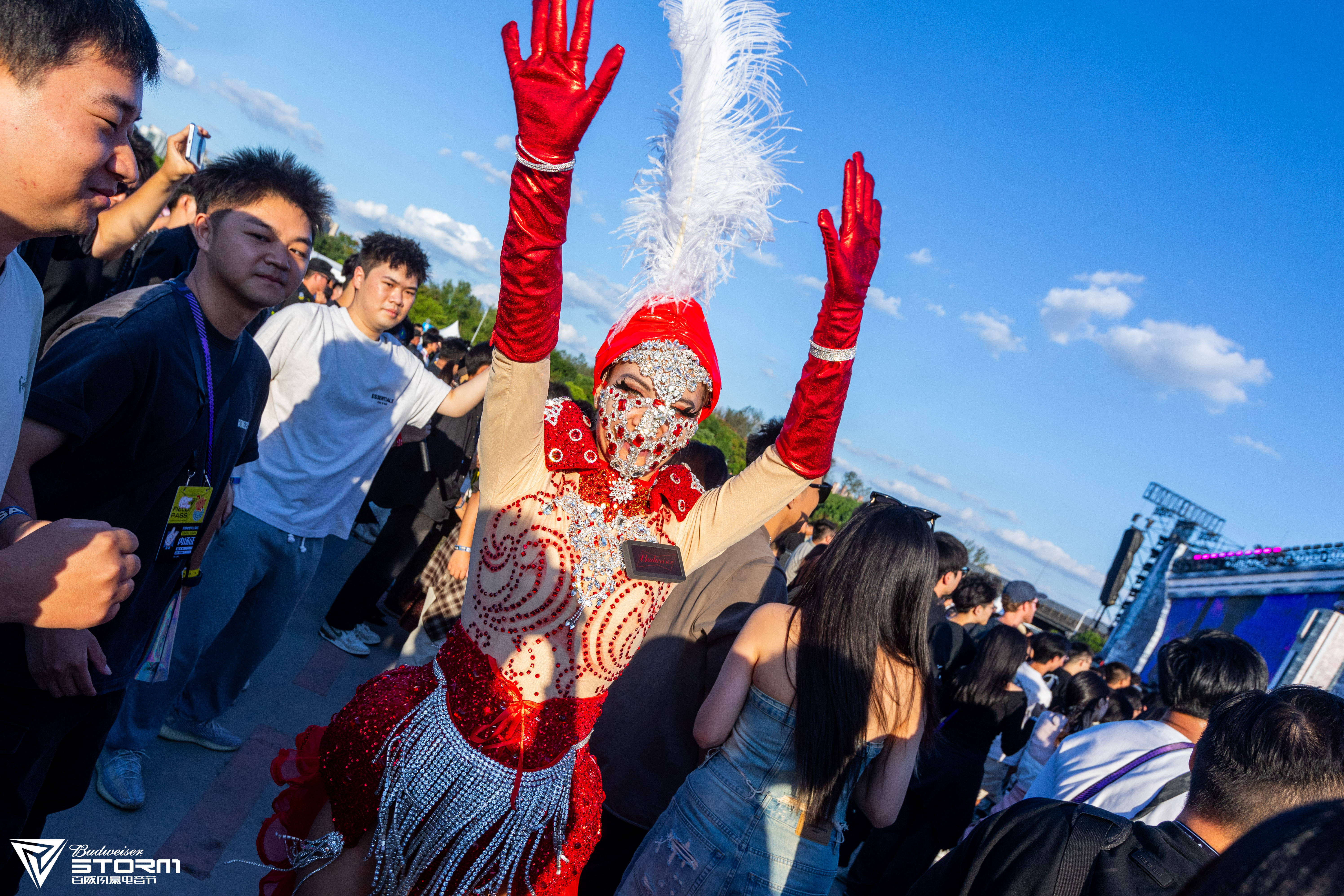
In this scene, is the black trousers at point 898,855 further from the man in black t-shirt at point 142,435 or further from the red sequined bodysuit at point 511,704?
the man in black t-shirt at point 142,435

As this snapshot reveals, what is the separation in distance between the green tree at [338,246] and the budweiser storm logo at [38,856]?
191 ft

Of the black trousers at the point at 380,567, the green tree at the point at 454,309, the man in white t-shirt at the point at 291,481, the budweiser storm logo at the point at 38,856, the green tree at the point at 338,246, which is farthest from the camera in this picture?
the green tree at the point at 338,246

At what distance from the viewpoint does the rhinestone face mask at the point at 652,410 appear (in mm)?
1770

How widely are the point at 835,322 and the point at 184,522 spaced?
1957mm

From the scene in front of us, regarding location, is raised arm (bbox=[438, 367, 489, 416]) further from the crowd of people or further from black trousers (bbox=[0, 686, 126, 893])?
black trousers (bbox=[0, 686, 126, 893])

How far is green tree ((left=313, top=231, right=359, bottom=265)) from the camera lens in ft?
203

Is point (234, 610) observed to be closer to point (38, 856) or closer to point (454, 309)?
point (38, 856)

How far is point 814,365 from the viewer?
1770 millimetres

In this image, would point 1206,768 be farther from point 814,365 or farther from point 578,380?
point 578,380

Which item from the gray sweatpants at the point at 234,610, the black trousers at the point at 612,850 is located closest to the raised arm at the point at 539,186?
the black trousers at the point at 612,850

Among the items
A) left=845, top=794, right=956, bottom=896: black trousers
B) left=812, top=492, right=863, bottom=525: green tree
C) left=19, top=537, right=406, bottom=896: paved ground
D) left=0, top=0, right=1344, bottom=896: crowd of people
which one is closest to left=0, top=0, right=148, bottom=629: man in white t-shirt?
left=0, top=0, right=1344, bottom=896: crowd of people

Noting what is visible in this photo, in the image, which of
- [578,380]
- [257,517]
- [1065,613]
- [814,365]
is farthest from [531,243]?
[1065,613]

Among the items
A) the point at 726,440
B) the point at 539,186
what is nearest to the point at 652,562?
the point at 539,186

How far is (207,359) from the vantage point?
6.75 ft
